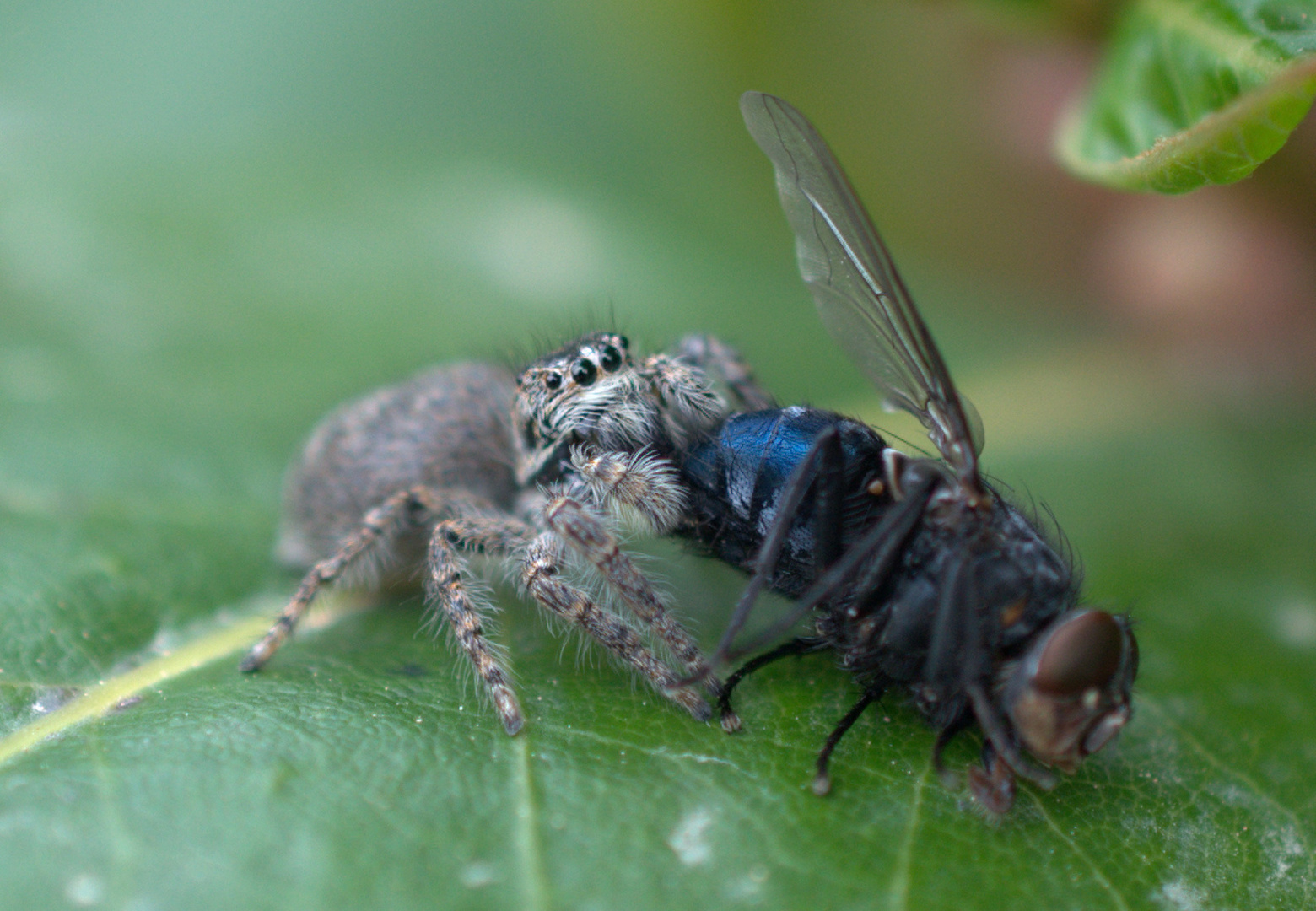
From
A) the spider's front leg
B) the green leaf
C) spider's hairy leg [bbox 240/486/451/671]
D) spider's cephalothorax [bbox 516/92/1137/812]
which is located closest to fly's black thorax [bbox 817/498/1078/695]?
spider's cephalothorax [bbox 516/92/1137/812]

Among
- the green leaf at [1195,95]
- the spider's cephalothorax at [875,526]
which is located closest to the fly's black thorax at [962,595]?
the spider's cephalothorax at [875,526]

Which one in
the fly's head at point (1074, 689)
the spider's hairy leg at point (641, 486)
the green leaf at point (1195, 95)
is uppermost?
the green leaf at point (1195, 95)

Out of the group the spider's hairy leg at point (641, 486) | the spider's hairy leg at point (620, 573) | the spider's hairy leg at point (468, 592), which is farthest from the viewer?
the spider's hairy leg at point (641, 486)

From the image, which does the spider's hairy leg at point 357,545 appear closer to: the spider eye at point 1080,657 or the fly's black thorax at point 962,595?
the fly's black thorax at point 962,595

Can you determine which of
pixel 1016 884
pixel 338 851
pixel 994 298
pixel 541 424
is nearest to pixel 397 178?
pixel 541 424

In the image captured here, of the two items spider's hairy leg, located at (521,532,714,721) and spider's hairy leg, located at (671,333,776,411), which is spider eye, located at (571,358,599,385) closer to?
spider's hairy leg, located at (671,333,776,411)

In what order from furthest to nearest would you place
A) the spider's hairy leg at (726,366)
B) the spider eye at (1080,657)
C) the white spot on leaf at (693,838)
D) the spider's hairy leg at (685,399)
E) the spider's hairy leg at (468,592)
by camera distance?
the spider's hairy leg at (726,366) < the spider's hairy leg at (685,399) < the spider's hairy leg at (468,592) < the spider eye at (1080,657) < the white spot on leaf at (693,838)

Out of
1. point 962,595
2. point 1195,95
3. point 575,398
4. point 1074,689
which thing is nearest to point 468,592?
point 575,398
